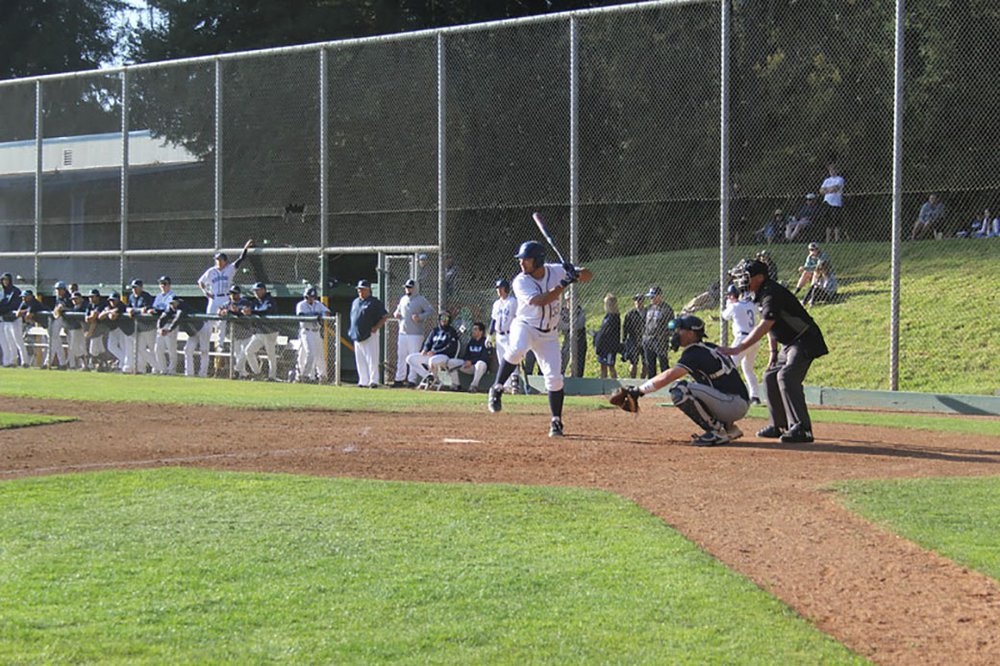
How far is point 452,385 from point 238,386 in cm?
369

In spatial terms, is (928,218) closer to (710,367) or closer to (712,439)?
(710,367)

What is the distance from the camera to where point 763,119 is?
61.8 ft

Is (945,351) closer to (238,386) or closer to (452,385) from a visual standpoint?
(452,385)

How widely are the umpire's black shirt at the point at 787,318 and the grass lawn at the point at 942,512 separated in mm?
2290

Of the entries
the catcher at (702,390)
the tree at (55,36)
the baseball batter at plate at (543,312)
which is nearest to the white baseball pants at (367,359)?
the baseball batter at plate at (543,312)

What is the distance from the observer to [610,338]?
21141mm

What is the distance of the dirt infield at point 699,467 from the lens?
5543 millimetres

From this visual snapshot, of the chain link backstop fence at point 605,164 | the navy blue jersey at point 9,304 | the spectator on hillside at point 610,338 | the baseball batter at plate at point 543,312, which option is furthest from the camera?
the navy blue jersey at point 9,304

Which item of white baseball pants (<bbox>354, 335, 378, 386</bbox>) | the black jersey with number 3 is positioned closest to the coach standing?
white baseball pants (<bbox>354, 335, 378, 386</bbox>)

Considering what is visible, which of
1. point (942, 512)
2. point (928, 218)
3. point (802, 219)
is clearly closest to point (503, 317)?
point (802, 219)

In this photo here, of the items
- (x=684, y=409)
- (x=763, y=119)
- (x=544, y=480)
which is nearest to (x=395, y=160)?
(x=763, y=119)

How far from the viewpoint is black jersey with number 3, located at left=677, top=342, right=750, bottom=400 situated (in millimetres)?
11164

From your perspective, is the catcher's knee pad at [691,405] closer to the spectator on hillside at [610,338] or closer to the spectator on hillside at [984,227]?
the spectator on hillside at [610,338]

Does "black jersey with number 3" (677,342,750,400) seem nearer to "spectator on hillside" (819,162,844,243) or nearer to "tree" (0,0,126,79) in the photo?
"spectator on hillside" (819,162,844,243)
